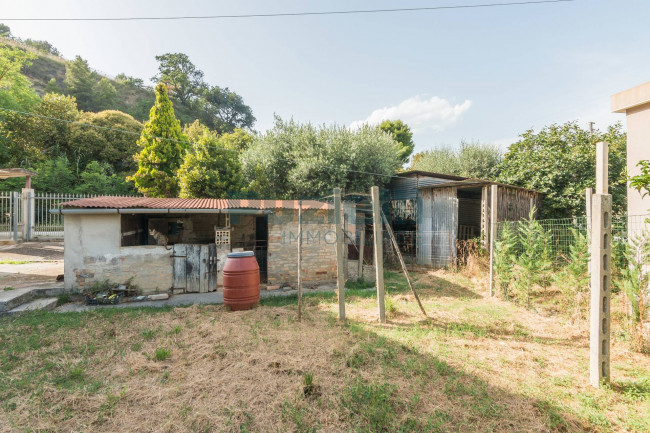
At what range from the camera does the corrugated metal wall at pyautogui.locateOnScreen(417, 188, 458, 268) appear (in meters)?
10.4

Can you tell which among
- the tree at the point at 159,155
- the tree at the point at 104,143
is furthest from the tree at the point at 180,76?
the tree at the point at 159,155

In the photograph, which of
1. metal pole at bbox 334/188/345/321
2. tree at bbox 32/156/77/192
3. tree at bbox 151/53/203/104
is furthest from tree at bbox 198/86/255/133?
metal pole at bbox 334/188/345/321

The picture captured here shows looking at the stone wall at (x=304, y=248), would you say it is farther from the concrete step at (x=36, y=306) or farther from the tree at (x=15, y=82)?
the tree at (x=15, y=82)

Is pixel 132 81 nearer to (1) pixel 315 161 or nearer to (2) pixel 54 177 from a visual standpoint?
(2) pixel 54 177

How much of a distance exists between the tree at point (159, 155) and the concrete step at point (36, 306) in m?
9.16

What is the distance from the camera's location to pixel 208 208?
724 centimetres

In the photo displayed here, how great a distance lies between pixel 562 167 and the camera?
1225 centimetres

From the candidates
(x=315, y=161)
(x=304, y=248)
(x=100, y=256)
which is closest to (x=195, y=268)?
(x=100, y=256)

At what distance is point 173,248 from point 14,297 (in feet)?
10.3

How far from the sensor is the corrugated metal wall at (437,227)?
34.2 feet

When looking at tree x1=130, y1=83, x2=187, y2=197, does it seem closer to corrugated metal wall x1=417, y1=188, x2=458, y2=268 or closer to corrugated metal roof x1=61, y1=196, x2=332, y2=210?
corrugated metal roof x1=61, y1=196, x2=332, y2=210

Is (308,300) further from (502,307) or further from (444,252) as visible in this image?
(444,252)

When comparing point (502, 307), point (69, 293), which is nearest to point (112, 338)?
point (69, 293)

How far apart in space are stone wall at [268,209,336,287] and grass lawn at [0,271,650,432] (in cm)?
250
